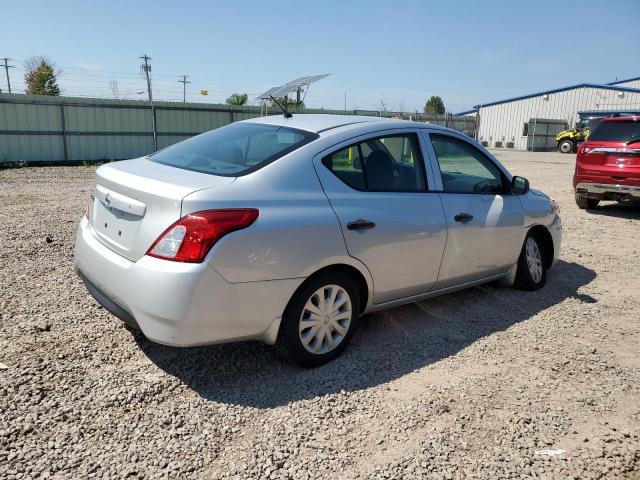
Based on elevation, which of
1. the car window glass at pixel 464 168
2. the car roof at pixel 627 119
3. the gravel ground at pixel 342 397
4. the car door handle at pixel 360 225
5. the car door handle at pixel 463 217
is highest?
the car roof at pixel 627 119

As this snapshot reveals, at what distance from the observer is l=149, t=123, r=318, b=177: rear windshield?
3277mm

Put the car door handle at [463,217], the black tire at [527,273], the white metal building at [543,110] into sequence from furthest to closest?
1. the white metal building at [543,110]
2. the black tire at [527,273]
3. the car door handle at [463,217]

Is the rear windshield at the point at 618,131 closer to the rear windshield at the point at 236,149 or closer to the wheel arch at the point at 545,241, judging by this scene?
the wheel arch at the point at 545,241

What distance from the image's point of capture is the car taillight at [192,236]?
2744 millimetres

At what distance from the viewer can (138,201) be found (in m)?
2.99

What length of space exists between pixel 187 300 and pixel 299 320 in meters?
0.75

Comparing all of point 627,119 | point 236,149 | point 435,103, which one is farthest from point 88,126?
point 435,103

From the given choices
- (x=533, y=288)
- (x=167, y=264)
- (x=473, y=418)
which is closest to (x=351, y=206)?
(x=167, y=264)

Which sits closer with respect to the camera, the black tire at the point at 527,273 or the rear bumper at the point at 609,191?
the black tire at the point at 527,273

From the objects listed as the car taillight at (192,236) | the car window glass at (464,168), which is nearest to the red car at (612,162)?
the car window glass at (464,168)

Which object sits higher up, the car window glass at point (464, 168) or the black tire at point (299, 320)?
the car window glass at point (464, 168)

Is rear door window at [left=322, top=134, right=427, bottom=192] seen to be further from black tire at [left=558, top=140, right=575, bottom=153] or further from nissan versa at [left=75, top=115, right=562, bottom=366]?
black tire at [left=558, top=140, right=575, bottom=153]

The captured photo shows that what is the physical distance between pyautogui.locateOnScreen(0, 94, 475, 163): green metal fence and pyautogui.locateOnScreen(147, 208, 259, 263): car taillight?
16.8 m

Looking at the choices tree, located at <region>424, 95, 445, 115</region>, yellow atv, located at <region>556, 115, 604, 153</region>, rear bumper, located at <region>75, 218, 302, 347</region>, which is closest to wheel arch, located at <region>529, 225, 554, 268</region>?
rear bumper, located at <region>75, 218, 302, 347</region>
